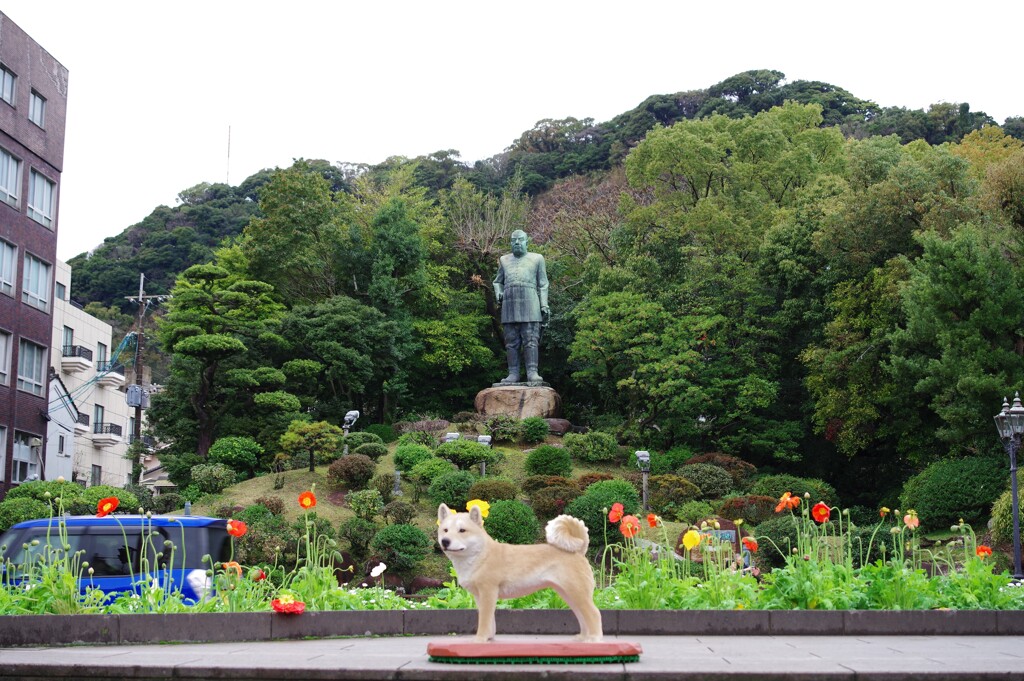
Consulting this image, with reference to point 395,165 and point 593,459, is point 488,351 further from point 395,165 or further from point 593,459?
point 395,165

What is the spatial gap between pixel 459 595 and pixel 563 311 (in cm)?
2231

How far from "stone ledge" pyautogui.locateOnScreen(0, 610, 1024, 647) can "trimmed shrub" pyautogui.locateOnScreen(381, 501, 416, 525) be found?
9.99 meters

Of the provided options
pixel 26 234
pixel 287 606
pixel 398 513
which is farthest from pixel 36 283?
pixel 287 606

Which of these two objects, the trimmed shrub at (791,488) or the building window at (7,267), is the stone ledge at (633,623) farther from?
the building window at (7,267)

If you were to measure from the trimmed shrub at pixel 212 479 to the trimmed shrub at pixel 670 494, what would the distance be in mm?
8490

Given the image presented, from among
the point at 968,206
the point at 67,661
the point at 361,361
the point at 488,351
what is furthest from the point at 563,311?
the point at 67,661

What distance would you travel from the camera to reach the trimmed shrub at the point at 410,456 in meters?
22.0

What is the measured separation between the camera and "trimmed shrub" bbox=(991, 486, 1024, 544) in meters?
16.3

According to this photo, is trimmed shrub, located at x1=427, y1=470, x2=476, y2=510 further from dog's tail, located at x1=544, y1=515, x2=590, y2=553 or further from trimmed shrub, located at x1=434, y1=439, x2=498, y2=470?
dog's tail, located at x1=544, y1=515, x2=590, y2=553

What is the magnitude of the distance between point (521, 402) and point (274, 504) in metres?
8.40

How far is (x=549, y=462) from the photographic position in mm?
22000

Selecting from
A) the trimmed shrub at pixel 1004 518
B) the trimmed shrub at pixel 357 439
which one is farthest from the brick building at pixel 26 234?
the trimmed shrub at pixel 1004 518

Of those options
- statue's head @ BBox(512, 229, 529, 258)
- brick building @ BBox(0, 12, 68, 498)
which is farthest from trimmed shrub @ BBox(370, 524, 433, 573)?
statue's head @ BBox(512, 229, 529, 258)

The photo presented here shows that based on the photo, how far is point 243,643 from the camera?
303 inches
